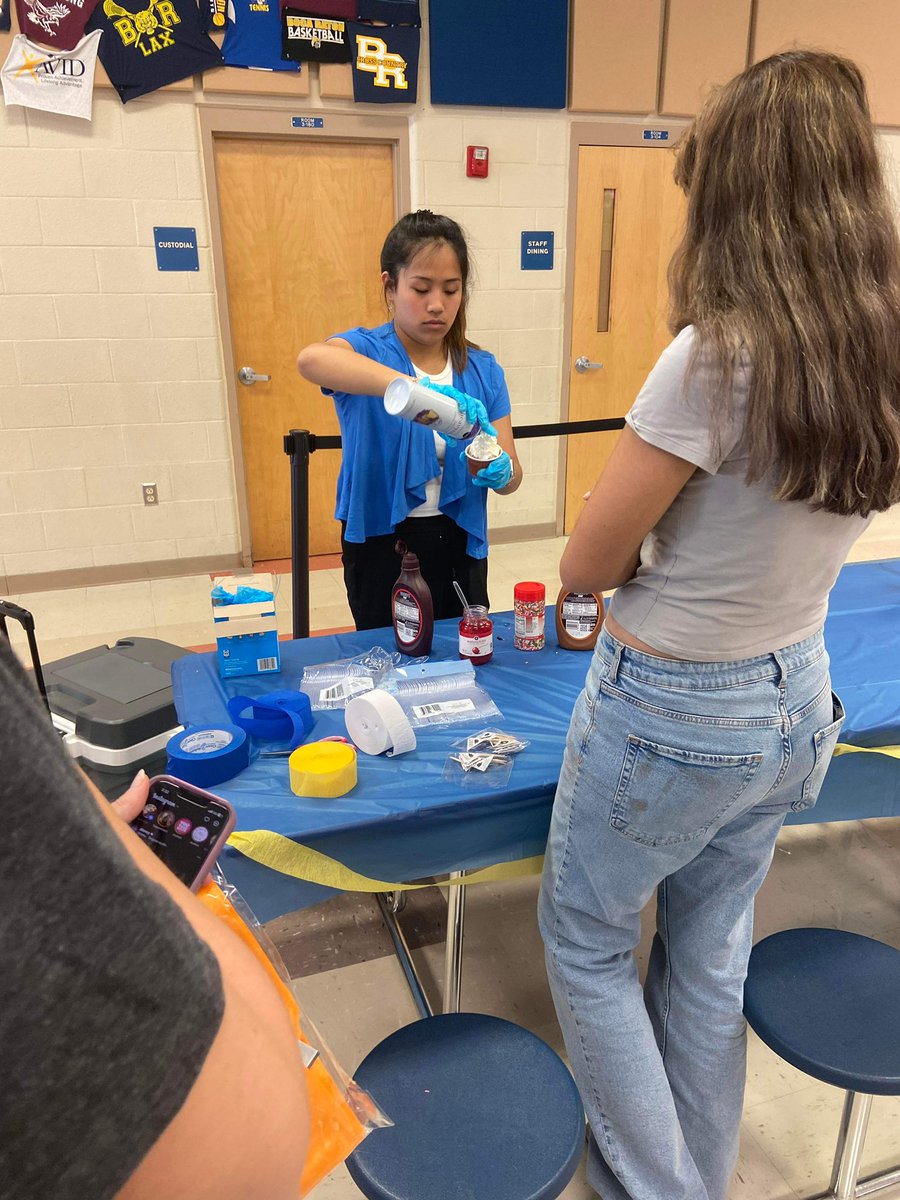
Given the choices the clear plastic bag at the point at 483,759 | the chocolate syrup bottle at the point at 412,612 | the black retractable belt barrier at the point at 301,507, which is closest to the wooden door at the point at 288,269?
the black retractable belt barrier at the point at 301,507

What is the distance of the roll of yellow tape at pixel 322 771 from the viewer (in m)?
1.19

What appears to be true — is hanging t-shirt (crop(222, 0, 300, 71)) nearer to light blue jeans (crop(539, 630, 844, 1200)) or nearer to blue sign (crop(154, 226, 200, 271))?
blue sign (crop(154, 226, 200, 271))

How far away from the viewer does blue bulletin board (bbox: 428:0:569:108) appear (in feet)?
12.6

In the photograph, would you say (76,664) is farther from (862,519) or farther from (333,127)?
(333,127)

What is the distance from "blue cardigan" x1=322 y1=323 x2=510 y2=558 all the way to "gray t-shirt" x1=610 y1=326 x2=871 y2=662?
3.21 feet

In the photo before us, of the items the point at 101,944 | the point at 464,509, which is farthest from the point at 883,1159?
the point at 101,944

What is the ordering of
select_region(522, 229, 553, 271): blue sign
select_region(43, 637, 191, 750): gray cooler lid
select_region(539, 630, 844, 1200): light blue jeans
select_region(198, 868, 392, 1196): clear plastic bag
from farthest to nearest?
select_region(522, 229, 553, 271): blue sign → select_region(43, 637, 191, 750): gray cooler lid → select_region(539, 630, 844, 1200): light blue jeans → select_region(198, 868, 392, 1196): clear plastic bag

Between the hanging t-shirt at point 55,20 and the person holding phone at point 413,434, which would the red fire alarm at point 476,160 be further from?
the person holding phone at point 413,434

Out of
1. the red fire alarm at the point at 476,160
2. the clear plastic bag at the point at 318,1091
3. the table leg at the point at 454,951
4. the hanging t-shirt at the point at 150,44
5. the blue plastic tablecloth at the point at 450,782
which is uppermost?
the hanging t-shirt at the point at 150,44

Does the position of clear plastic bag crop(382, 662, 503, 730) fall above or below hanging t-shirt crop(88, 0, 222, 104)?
below

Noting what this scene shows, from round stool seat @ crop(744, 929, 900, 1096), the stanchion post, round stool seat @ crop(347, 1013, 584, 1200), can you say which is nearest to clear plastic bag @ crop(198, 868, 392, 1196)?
round stool seat @ crop(347, 1013, 584, 1200)

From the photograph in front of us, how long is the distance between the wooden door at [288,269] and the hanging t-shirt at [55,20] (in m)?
0.67

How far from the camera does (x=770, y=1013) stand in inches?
46.0

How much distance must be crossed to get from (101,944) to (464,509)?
178 centimetres
